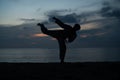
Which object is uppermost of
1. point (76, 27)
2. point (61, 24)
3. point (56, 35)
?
point (61, 24)

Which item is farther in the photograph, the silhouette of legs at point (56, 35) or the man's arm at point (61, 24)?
the silhouette of legs at point (56, 35)

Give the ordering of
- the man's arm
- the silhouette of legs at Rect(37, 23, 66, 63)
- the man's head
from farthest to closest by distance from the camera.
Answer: the silhouette of legs at Rect(37, 23, 66, 63) → the man's arm → the man's head

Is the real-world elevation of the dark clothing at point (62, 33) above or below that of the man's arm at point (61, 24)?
below
